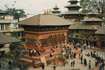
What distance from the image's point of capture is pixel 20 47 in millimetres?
15812

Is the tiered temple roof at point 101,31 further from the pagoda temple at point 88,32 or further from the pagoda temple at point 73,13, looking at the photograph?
the pagoda temple at point 73,13

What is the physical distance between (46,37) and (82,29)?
45.3 ft

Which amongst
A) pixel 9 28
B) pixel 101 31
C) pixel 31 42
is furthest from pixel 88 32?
pixel 9 28

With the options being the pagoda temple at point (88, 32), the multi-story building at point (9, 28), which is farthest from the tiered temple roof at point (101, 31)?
the multi-story building at point (9, 28)

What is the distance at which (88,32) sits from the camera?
107 ft

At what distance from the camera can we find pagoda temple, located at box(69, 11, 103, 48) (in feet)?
103

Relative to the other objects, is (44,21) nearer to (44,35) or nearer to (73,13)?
(44,35)

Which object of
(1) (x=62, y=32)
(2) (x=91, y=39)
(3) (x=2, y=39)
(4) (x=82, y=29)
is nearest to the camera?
(3) (x=2, y=39)

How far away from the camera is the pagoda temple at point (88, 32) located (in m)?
31.3

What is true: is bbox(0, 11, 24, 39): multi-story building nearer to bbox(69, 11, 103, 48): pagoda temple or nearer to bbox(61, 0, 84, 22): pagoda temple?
bbox(69, 11, 103, 48): pagoda temple

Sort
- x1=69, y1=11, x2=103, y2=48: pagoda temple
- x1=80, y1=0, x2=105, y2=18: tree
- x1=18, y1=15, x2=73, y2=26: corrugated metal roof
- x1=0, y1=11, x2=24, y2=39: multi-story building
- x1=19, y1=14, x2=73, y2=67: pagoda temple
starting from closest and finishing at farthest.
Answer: x1=19, y1=14, x2=73, y2=67: pagoda temple, x1=18, y1=15, x2=73, y2=26: corrugated metal roof, x1=0, y1=11, x2=24, y2=39: multi-story building, x1=69, y1=11, x2=103, y2=48: pagoda temple, x1=80, y1=0, x2=105, y2=18: tree

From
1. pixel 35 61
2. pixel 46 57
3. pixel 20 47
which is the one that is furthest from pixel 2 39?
pixel 46 57

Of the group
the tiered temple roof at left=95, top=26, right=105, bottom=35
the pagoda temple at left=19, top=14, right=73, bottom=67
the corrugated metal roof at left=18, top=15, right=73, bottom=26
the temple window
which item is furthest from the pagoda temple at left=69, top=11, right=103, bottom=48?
the temple window

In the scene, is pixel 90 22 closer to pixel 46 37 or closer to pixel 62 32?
pixel 62 32
